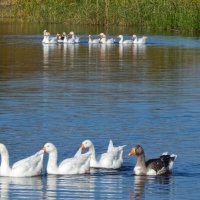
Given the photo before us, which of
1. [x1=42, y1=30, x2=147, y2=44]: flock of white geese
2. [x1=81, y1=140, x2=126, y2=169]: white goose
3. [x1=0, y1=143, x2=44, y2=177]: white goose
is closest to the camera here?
[x1=0, y1=143, x2=44, y2=177]: white goose

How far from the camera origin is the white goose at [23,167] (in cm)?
1595

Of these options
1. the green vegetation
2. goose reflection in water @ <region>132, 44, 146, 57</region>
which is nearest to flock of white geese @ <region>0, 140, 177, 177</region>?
goose reflection in water @ <region>132, 44, 146, 57</region>

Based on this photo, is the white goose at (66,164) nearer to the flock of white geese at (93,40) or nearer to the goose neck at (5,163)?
the goose neck at (5,163)

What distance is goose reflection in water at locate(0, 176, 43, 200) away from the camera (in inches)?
572

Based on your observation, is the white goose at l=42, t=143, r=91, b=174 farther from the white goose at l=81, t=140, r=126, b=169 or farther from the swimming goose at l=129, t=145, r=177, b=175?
the swimming goose at l=129, t=145, r=177, b=175

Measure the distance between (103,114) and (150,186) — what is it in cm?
706

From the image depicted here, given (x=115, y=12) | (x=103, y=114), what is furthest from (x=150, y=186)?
(x=115, y=12)

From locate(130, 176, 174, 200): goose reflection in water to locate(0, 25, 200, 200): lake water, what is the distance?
15 millimetres

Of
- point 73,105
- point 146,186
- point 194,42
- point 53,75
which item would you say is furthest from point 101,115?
point 194,42

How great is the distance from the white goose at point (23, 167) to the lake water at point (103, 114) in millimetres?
119

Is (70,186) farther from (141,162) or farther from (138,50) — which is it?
(138,50)

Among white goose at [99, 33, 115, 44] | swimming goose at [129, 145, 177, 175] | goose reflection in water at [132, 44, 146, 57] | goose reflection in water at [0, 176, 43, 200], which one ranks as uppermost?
swimming goose at [129, 145, 177, 175]

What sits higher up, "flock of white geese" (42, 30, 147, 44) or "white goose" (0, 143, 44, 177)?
"white goose" (0, 143, 44, 177)

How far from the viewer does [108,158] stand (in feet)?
54.9
